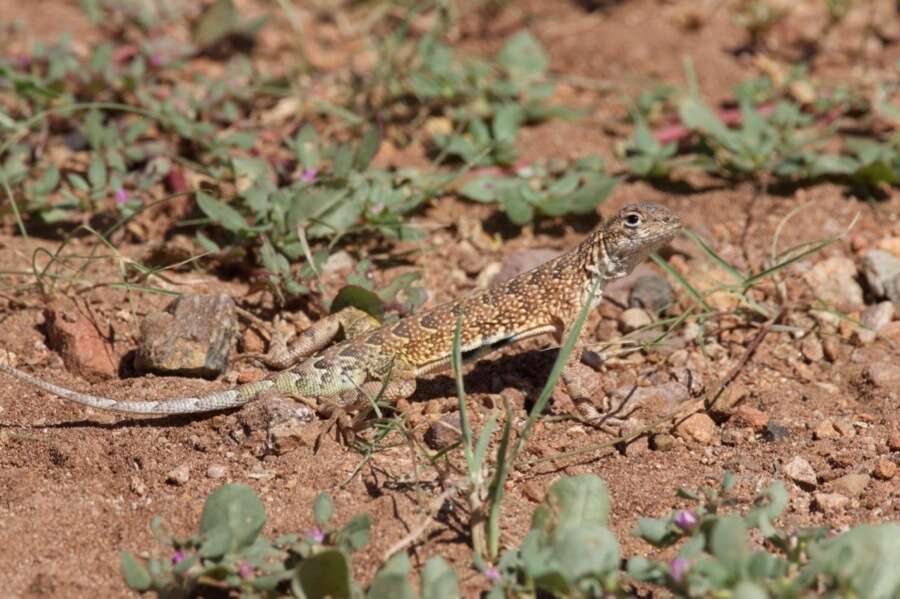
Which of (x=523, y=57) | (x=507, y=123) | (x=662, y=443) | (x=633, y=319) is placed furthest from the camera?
(x=523, y=57)

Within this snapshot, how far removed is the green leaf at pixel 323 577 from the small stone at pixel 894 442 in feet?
8.17

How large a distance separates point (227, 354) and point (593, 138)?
3177mm

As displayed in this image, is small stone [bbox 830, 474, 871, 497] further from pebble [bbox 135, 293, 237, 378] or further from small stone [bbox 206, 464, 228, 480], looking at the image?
pebble [bbox 135, 293, 237, 378]

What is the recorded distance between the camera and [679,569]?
338 cm

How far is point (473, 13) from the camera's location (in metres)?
8.70

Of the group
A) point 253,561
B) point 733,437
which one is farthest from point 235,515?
point 733,437

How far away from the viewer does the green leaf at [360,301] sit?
5.31m

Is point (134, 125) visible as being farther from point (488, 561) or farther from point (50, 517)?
point (488, 561)

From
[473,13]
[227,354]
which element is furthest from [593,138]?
[227,354]

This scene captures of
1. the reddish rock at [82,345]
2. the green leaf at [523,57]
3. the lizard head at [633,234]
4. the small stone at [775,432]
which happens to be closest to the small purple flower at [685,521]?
the small stone at [775,432]

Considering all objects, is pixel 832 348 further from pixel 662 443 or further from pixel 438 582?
pixel 438 582

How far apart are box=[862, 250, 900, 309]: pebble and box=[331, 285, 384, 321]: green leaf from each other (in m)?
2.57

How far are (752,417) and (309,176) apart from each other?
2.76 meters

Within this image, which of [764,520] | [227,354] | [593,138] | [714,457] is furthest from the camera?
[593,138]
